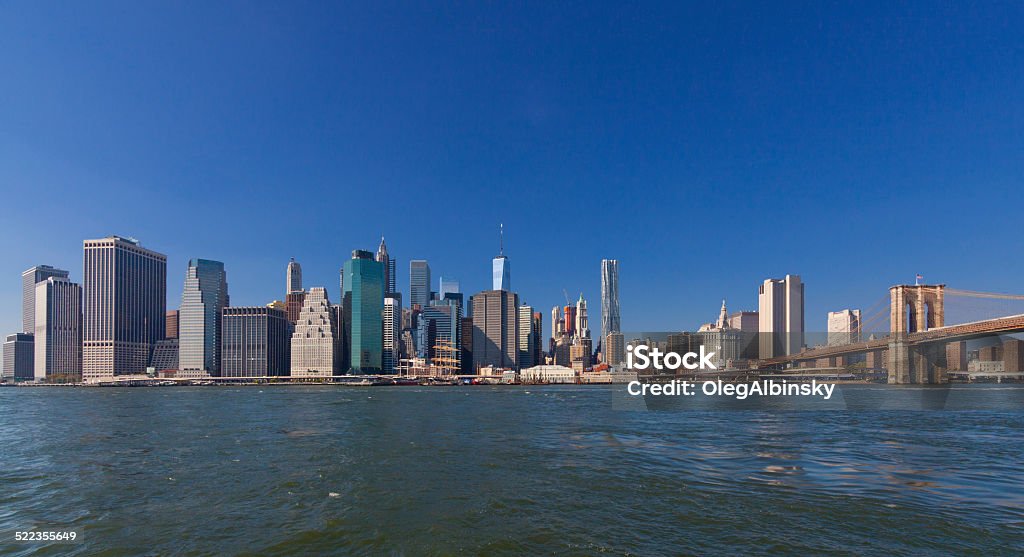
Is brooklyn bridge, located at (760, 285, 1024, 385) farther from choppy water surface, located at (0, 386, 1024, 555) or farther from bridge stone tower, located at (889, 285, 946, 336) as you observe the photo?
choppy water surface, located at (0, 386, 1024, 555)

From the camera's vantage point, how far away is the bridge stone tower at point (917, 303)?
132 meters

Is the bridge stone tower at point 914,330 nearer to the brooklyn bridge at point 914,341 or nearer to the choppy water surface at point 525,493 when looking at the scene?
the brooklyn bridge at point 914,341

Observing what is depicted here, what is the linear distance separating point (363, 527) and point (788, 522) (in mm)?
13098

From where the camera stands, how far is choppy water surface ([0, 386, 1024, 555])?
574 inches

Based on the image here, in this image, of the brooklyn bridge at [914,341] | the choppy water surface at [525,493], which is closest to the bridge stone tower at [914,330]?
the brooklyn bridge at [914,341]

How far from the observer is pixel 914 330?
136375 mm

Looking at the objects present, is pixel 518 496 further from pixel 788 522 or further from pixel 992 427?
pixel 992 427

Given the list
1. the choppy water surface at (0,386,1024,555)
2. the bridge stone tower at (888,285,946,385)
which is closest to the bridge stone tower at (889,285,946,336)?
the bridge stone tower at (888,285,946,385)

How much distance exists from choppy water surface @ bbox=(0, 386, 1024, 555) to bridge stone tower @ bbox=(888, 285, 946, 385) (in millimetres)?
101433

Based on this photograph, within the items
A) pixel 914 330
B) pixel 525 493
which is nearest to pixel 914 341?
pixel 914 330

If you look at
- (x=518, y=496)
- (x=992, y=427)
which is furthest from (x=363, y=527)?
(x=992, y=427)

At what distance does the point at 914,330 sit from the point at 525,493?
516 feet

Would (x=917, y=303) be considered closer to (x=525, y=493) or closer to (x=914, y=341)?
(x=914, y=341)

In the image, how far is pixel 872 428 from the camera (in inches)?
1646
